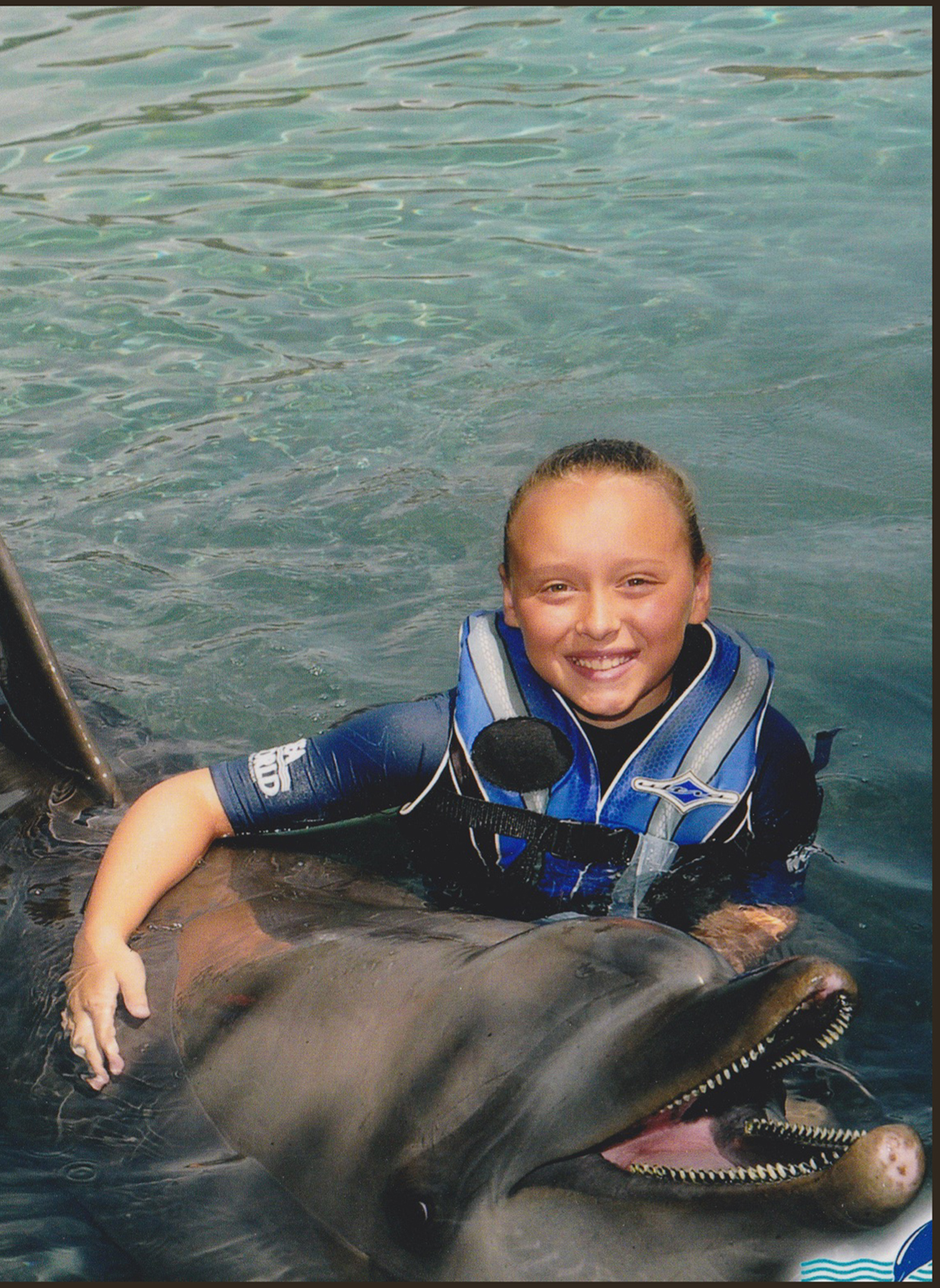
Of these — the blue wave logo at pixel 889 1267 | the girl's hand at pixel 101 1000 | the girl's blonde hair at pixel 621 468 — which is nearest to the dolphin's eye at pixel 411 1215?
the blue wave logo at pixel 889 1267

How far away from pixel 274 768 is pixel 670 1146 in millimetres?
1766

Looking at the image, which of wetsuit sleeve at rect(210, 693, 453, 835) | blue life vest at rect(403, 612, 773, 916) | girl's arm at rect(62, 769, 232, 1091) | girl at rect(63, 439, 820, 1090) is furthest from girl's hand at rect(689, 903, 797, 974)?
girl's arm at rect(62, 769, 232, 1091)

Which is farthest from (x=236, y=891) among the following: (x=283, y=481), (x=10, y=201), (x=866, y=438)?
(x=10, y=201)

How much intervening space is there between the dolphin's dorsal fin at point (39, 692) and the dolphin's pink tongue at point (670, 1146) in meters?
2.32

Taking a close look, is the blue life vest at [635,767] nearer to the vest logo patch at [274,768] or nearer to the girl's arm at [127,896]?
the vest logo patch at [274,768]

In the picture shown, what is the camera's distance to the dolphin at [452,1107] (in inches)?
100

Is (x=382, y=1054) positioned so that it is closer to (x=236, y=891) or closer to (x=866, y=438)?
(x=236, y=891)

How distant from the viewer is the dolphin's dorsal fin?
4383mm

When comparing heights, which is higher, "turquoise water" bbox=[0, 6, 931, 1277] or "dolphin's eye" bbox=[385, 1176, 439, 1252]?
"dolphin's eye" bbox=[385, 1176, 439, 1252]

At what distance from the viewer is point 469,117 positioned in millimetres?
12094

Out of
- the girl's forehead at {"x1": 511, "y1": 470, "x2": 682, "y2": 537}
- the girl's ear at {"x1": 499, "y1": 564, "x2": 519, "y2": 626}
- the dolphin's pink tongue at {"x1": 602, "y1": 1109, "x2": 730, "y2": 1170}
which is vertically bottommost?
the dolphin's pink tongue at {"x1": 602, "y1": 1109, "x2": 730, "y2": 1170}

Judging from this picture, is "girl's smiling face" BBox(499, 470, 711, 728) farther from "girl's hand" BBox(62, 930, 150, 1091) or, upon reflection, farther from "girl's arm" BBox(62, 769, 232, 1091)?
"girl's hand" BBox(62, 930, 150, 1091)

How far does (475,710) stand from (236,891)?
75 centimetres

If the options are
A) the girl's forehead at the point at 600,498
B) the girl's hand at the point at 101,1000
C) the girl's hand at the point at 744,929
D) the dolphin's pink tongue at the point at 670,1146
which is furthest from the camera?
the girl's hand at the point at 744,929
